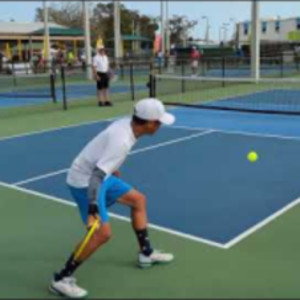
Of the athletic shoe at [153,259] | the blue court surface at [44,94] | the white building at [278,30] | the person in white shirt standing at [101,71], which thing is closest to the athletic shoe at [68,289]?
the athletic shoe at [153,259]

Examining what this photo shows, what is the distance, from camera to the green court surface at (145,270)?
13.0 feet

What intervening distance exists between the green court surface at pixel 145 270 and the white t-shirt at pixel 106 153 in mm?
798

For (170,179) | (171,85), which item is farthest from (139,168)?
(171,85)

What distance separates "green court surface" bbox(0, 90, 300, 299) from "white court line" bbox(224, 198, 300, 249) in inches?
1.8

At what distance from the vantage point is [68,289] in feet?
12.6

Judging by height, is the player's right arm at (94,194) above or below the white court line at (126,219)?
above

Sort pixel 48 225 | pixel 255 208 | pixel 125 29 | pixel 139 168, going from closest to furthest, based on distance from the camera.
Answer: pixel 48 225
pixel 255 208
pixel 139 168
pixel 125 29

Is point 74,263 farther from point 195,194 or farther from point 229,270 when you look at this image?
point 195,194

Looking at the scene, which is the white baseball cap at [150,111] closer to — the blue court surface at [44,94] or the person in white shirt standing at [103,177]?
the person in white shirt standing at [103,177]

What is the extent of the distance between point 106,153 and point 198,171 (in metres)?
4.04

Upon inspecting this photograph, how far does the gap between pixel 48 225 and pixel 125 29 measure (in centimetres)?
5079

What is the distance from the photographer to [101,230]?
147 inches

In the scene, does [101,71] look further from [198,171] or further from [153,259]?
[153,259]

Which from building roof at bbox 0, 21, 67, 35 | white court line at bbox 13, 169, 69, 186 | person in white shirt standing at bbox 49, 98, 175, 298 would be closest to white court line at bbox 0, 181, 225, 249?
white court line at bbox 13, 169, 69, 186
